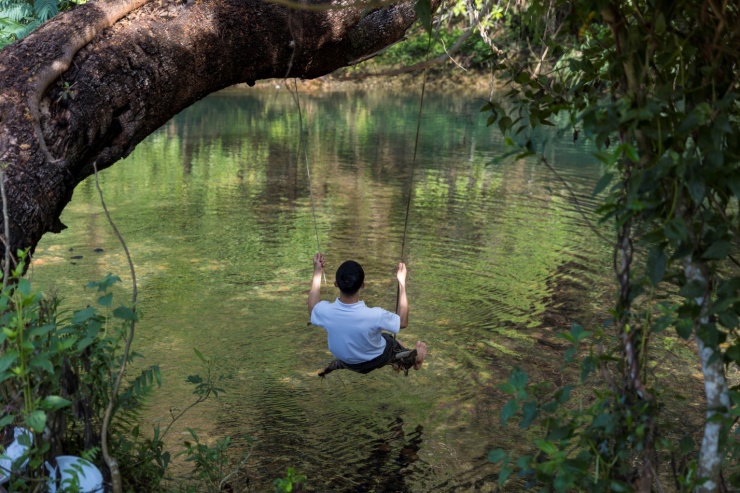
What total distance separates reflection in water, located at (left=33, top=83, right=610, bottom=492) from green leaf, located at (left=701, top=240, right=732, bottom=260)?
25.8 inches

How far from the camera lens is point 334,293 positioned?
8078 millimetres

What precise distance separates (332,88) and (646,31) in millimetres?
29837

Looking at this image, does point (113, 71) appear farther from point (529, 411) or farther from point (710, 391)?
point (710, 391)

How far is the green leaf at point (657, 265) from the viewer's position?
239cm

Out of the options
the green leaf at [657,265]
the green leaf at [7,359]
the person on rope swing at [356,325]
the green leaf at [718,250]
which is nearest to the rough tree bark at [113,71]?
the green leaf at [7,359]

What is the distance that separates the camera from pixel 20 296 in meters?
2.83

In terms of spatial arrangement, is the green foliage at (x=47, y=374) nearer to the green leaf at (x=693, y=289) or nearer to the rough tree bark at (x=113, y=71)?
the rough tree bark at (x=113, y=71)

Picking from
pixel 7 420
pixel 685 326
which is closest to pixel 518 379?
pixel 685 326

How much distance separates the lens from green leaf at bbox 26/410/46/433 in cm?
273

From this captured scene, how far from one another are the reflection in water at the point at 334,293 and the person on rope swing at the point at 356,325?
40 cm

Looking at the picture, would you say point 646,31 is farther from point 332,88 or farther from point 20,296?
point 332,88

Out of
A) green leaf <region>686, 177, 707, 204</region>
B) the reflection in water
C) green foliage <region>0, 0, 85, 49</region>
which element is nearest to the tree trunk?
green leaf <region>686, 177, 707, 204</region>

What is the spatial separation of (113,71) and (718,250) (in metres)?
3.06

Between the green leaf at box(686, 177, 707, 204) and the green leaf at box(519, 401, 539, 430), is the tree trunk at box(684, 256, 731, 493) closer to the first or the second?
the green leaf at box(686, 177, 707, 204)
